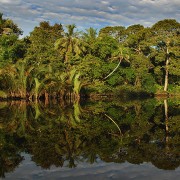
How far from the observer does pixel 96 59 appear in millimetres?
40438

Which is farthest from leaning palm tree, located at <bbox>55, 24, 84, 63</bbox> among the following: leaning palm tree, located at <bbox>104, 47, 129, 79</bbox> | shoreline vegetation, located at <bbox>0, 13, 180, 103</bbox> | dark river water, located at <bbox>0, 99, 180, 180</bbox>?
dark river water, located at <bbox>0, 99, 180, 180</bbox>

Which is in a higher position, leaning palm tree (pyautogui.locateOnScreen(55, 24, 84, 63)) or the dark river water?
leaning palm tree (pyautogui.locateOnScreen(55, 24, 84, 63))

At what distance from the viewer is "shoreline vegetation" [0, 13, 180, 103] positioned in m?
30.5

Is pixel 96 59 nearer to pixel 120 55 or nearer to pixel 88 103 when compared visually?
pixel 120 55

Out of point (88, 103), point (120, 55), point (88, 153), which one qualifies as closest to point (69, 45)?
point (120, 55)

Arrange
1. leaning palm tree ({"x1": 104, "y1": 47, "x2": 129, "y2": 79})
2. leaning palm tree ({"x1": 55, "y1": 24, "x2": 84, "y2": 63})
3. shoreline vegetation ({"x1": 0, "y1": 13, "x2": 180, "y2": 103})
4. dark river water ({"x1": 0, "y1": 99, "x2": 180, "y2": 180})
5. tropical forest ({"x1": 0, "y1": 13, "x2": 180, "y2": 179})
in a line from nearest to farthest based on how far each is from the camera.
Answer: dark river water ({"x1": 0, "y1": 99, "x2": 180, "y2": 180}), tropical forest ({"x1": 0, "y1": 13, "x2": 180, "y2": 179}), shoreline vegetation ({"x1": 0, "y1": 13, "x2": 180, "y2": 103}), leaning palm tree ({"x1": 55, "y1": 24, "x2": 84, "y2": 63}), leaning palm tree ({"x1": 104, "y1": 47, "x2": 129, "y2": 79})

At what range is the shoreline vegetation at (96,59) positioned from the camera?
1203 inches

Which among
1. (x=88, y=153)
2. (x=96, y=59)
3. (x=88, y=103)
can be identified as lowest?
(x=88, y=103)

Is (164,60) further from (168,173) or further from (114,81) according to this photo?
(168,173)

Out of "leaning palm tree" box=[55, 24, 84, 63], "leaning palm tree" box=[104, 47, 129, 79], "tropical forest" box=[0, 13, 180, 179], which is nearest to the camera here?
"tropical forest" box=[0, 13, 180, 179]

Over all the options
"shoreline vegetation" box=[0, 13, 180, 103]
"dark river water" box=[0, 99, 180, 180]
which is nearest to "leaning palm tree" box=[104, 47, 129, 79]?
"shoreline vegetation" box=[0, 13, 180, 103]

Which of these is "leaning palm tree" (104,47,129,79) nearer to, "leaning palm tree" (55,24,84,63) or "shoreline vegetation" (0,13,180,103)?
"shoreline vegetation" (0,13,180,103)

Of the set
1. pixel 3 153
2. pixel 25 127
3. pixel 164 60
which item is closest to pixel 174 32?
pixel 164 60

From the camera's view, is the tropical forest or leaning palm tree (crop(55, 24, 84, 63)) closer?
the tropical forest
